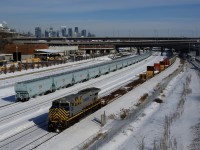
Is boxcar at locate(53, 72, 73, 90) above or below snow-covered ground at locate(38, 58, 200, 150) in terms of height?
above

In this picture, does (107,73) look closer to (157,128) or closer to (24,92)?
(24,92)

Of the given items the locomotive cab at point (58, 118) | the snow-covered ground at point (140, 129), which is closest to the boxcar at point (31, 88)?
the snow-covered ground at point (140, 129)

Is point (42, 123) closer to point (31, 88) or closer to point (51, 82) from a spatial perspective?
point (31, 88)

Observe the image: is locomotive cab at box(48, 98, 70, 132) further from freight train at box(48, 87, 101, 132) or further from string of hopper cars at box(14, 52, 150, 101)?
string of hopper cars at box(14, 52, 150, 101)

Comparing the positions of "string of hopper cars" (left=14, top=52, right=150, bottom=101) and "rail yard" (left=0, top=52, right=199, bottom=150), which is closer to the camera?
"rail yard" (left=0, top=52, right=199, bottom=150)

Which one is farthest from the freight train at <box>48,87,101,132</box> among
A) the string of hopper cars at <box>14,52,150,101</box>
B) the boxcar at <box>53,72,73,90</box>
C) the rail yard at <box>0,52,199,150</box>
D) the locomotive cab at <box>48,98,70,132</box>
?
the boxcar at <box>53,72,73,90</box>

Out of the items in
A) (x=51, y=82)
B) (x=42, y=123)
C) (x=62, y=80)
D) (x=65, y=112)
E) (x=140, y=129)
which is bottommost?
(x=140, y=129)

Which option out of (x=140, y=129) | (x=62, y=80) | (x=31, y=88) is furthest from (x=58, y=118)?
(x=62, y=80)

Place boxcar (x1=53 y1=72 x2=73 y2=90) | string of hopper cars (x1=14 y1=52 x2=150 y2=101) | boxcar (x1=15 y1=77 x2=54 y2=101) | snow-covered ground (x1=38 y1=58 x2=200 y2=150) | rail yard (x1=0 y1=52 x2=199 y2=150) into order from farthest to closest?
boxcar (x1=53 y1=72 x2=73 y2=90) < string of hopper cars (x1=14 y1=52 x2=150 y2=101) < boxcar (x1=15 y1=77 x2=54 y2=101) < rail yard (x1=0 y1=52 x2=199 y2=150) < snow-covered ground (x1=38 y1=58 x2=200 y2=150)

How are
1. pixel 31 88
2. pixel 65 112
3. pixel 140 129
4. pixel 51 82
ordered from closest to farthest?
pixel 65 112 → pixel 140 129 → pixel 31 88 → pixel 51 82

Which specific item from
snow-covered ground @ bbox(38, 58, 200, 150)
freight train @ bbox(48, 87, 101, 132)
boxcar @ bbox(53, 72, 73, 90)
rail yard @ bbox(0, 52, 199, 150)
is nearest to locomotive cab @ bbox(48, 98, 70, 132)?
freight train @ bbox(48, 87, 101, 132)

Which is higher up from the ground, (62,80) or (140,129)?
(62,80)

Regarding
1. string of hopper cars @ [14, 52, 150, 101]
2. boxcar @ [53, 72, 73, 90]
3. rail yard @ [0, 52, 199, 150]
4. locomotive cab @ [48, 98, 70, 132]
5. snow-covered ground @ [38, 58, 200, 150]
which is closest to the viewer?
snow-covered ground @ [38, 58, 200, 150]

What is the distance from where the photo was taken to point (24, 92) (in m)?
38.7
